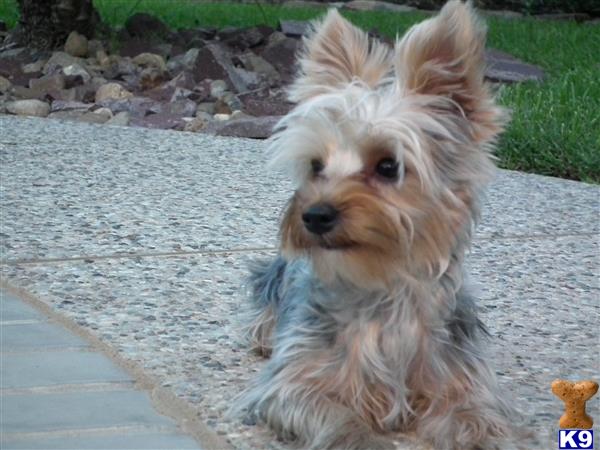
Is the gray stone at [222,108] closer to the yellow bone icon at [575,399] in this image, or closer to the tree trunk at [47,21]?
the tree trunk at [47,21]

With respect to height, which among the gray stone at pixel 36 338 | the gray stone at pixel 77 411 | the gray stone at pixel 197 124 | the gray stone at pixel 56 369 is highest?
the gray stone at pixel 77 411

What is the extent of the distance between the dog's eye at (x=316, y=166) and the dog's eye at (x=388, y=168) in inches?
7.3

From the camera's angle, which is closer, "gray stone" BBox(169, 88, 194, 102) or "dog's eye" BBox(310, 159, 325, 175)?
"dog's eye" BBox(310, 159, 325, 175)

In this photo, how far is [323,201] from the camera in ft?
12.1

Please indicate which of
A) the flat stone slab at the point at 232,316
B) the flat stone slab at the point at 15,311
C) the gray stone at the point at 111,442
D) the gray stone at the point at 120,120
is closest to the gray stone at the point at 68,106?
the gray stone at the point at 120,120

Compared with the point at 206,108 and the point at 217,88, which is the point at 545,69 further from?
the point at 206,108

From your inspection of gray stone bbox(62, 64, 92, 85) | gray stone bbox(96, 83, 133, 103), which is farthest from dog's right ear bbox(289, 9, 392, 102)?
gray stone bbox(62, 64, 92, 85)

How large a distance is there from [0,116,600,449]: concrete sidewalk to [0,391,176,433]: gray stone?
0.17 meters

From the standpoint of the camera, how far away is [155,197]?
738cm

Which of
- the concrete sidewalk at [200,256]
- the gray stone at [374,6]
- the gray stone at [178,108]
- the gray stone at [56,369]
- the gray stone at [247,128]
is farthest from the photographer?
the gray stone at [374,6]

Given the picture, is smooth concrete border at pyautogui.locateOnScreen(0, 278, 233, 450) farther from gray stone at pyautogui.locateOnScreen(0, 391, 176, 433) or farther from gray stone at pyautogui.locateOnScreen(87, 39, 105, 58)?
gray stone at pyautogui.locateOnScreen(87, 39, 105, 58)

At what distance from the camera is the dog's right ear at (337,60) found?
13.5 ft

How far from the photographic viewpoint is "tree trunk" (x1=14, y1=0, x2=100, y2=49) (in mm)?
13312

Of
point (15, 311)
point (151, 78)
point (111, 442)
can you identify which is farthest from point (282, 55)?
point (111, 442)
